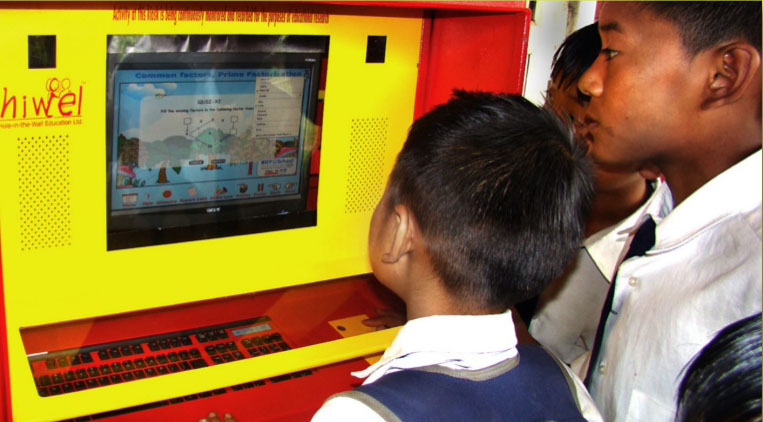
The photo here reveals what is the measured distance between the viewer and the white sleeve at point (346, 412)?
3.55 feet

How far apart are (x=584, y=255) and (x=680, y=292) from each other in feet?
2.09

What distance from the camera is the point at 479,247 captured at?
3.93 ft

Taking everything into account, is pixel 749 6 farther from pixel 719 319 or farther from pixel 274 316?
pixel 274 316

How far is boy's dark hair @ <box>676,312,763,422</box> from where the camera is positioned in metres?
1.12

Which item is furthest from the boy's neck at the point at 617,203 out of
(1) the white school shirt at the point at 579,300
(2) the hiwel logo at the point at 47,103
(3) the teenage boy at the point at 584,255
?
(2) the hiwel logo at the point at 47,103

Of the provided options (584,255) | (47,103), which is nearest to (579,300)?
(584,255)

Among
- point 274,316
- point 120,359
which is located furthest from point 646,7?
point 120,359

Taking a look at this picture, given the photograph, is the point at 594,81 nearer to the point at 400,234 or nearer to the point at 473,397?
the point at 400,234

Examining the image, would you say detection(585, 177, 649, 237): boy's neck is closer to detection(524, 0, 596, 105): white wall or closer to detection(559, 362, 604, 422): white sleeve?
detection(524, 0, 596, 105): white wall

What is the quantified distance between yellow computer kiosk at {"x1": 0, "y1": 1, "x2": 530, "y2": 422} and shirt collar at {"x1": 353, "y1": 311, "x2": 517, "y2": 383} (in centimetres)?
38

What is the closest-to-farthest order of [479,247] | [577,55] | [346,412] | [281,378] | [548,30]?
[346,412], [479,247], [281,378], [577,55], [548,30]

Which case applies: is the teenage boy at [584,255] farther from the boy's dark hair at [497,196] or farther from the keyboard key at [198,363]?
the keyboard key at [198,363]

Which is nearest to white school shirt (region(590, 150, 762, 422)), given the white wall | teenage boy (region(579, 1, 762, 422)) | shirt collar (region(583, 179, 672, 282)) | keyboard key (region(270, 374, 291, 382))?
teenage boy (region(579, 1, 762, 422))

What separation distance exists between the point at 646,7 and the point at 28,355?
1.17 m
